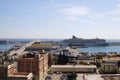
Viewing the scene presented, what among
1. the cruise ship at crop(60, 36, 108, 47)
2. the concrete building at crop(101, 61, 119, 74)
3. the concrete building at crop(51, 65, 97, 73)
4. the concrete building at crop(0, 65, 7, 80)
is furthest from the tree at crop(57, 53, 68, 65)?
the cruise ship at crop(60, 36, 108, 47)

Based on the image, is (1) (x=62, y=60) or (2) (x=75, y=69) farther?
(1) (x=62, y=60)

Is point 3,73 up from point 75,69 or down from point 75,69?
up

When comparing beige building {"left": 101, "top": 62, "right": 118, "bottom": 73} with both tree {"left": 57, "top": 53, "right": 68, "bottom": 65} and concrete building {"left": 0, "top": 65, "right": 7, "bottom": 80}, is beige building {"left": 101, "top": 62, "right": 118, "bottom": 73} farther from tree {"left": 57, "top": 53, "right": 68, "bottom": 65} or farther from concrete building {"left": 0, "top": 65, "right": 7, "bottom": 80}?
concrete building {"left": 0, "top": 65, "right": 7, "bottom": 80}

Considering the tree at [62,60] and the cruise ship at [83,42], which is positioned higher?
the cruise ship at [83,42]

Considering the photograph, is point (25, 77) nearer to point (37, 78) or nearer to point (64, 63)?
point (37, 78)

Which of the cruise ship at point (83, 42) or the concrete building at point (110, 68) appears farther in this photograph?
the cruise ship at point (83, 42)

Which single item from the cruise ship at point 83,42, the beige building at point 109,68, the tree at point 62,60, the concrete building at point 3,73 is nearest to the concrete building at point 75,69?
the beige building at point 109,68

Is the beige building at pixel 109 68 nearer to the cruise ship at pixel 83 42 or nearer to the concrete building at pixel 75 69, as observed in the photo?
the concrete building at pixel 75 69

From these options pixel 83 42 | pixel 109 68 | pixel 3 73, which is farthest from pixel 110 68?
pixel 83 42

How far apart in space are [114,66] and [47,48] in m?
27.9

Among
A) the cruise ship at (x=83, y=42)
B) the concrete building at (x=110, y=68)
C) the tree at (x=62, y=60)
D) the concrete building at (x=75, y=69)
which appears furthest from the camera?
the cruise ship at (x=83, y=42)

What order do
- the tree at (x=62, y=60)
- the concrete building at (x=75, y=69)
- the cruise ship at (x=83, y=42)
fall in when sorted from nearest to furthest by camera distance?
the concrete building at (x=75, y=69) < the tree at (x=62, y=60) < the cruise ship at (x=83, y=42)

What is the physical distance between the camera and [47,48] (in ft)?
197

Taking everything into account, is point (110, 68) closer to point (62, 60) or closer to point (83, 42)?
point (62, 60)
